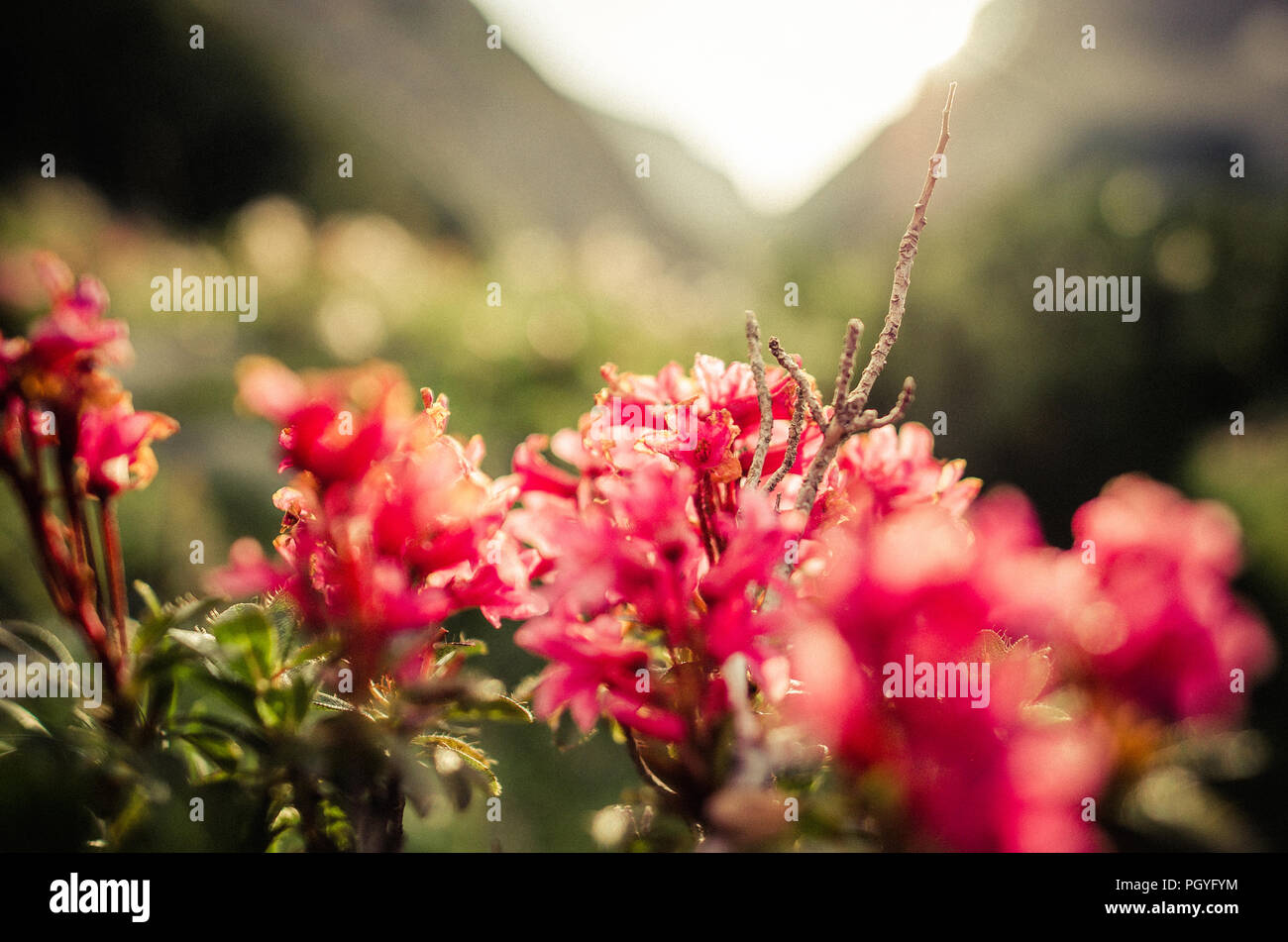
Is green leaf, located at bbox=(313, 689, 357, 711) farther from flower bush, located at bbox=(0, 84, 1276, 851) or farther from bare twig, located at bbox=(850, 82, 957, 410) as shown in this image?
bare twig, located at bbox=(850, 82, 957, 410)

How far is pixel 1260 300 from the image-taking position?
1.92m

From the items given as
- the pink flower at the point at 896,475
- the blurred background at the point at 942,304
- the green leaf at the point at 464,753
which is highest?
the blurred background at the point at 942,304

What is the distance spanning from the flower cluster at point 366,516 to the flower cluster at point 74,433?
3.4 inches

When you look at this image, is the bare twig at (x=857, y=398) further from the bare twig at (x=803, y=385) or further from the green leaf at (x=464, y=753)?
the green leaf at (x=464, y=753)

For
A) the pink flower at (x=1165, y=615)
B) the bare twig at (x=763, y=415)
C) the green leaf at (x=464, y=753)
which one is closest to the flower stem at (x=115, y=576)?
the green leaf at (x=464, y=753)

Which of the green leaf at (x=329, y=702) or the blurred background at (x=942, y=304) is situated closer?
the green leaf at (x=329, y=702)

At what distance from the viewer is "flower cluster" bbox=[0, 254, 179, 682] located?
0.36m

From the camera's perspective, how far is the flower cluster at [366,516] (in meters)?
0.32

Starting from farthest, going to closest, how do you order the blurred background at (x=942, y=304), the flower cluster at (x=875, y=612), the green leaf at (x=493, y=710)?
the blurred background at (x=942, y=304), the green leaf at (x=493, y=710), the flower cluster at (x=875, y=612)

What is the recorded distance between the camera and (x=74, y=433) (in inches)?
15.0

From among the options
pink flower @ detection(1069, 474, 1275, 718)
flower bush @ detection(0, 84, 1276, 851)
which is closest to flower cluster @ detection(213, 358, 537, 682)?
flower bush @ detection(0, 84, 1276, 851)

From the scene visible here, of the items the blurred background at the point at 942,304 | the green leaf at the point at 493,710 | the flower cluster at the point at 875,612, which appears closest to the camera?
the flower cluster at the point at 875,612

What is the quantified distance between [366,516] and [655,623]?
134 mm

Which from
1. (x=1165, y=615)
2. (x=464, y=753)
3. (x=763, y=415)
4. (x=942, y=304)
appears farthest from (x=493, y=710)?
(x=942, y=304)
